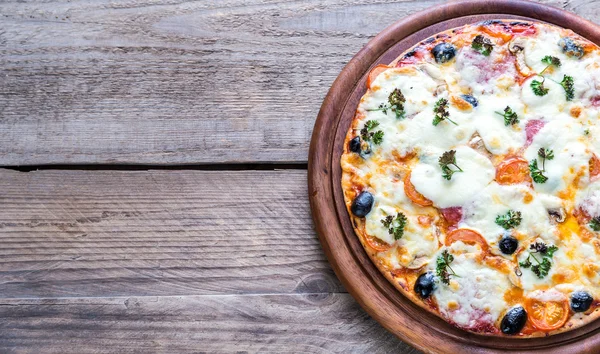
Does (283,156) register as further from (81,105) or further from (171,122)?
(81,105)

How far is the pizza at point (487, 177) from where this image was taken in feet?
8.70

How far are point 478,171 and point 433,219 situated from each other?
0.26 metres

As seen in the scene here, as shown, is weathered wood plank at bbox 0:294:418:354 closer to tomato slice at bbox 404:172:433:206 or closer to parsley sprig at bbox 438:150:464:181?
tomato slice at bbox 404:172:433:206

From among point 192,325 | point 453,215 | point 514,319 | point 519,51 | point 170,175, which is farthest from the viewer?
point 170,175

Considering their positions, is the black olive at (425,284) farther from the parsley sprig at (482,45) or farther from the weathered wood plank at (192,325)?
the parsley sprig at (482,45)

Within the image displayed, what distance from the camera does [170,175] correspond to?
316 cm

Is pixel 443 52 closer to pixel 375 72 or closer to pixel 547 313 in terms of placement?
pixel 375 72

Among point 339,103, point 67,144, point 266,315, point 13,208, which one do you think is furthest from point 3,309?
point 339,103

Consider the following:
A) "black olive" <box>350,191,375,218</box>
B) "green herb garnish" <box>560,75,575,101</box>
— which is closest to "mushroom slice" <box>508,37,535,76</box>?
"green herb garnish" <box>560,75,575,101</box>

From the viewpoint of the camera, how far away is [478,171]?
2730 mm

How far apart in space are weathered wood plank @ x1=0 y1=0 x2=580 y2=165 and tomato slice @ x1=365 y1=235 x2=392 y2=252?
582 mm

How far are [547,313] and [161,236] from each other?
168 centimetres

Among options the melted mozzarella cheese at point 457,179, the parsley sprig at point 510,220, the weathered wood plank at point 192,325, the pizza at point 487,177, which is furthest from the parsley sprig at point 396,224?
the weathered wood plank at point 192,325

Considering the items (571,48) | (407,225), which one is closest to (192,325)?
(407,225)
